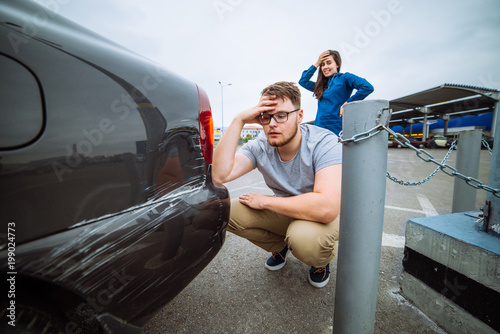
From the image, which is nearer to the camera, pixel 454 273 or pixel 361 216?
pixel 361 216

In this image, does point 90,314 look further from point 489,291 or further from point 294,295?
point 489,291

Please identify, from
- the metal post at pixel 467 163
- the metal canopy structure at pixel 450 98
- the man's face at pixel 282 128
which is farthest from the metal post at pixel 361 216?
the metal canopy structure at pixel 450 98

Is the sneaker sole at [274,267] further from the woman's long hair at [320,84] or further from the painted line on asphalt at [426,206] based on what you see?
the painted line on asphalt at [426,206]

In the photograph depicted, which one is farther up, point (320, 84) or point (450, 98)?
point (450, 98)

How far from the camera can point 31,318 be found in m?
0.57

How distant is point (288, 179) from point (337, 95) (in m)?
1.39

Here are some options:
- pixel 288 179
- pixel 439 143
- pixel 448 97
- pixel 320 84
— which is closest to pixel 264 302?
pixel 288 179

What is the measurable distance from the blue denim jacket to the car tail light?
1.87 meters

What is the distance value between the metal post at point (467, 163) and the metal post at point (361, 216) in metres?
2.10

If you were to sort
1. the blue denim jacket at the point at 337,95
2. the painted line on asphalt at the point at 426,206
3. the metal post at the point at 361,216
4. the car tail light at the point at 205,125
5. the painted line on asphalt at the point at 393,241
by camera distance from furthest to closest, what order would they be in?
the painted line on asphalt at the point at 426,206 < the blue denim jacket at the point at 337,95 < the painted line on asphalt at the point at 393,241 < the car tail light at the point at 205,125 < the metal post at the point at 361,216

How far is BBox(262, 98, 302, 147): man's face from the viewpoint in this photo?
160 centimetres

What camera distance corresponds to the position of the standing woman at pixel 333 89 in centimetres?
243

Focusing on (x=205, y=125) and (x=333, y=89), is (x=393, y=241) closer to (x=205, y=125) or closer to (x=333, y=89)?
(x=333, y=89)

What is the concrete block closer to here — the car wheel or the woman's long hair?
the car wheel
